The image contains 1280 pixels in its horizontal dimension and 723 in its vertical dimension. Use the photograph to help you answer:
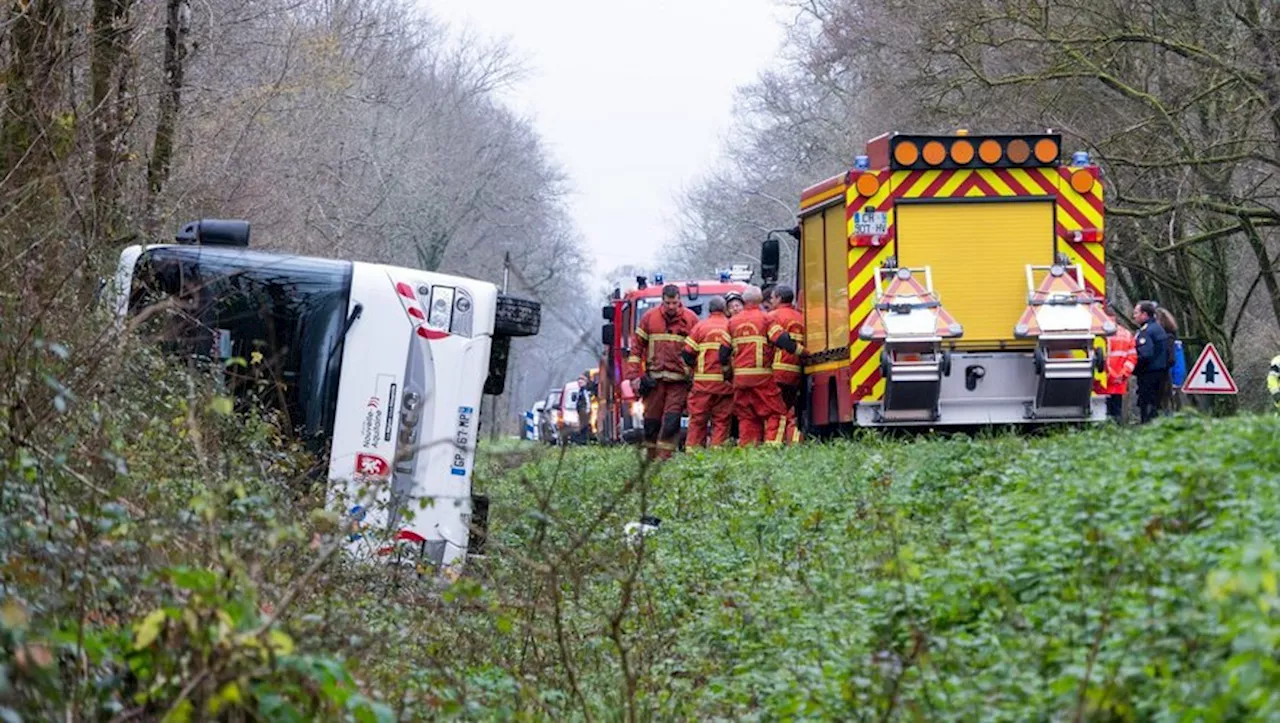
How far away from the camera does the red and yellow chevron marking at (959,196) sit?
17.0 metres

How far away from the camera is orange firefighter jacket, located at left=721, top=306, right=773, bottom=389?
1922 cm

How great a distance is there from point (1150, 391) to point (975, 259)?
5512 millimetres

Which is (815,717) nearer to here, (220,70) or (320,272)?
(320,272)

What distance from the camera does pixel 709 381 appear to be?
66.3 feet

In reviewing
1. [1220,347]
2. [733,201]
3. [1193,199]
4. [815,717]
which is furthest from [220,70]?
[733,201]

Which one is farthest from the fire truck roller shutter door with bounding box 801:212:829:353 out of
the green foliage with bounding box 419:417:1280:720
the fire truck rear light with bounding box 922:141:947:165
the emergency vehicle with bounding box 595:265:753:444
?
the emergency vehicle with bounding box 595:265:753:444

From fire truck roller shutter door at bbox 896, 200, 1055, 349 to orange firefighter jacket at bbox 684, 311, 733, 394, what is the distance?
321 centimetres

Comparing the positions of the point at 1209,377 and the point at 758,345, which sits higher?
the point at 1209,377

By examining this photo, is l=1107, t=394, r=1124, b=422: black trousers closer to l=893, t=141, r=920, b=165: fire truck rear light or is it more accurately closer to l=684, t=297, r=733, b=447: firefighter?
l=893, t=141, r=920, b=165: fire truck rear light

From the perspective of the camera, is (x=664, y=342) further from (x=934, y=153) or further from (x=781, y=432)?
(x=934, y=153)

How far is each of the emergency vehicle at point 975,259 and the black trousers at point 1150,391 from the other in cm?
469

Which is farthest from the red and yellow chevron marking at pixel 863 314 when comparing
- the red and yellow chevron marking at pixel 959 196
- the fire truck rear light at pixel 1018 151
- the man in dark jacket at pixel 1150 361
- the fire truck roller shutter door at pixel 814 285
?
the man in dark jacket at pixel 1150 361

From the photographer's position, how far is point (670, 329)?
69.6 feet

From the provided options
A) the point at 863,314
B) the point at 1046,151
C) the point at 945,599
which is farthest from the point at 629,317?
the point at 945,599
